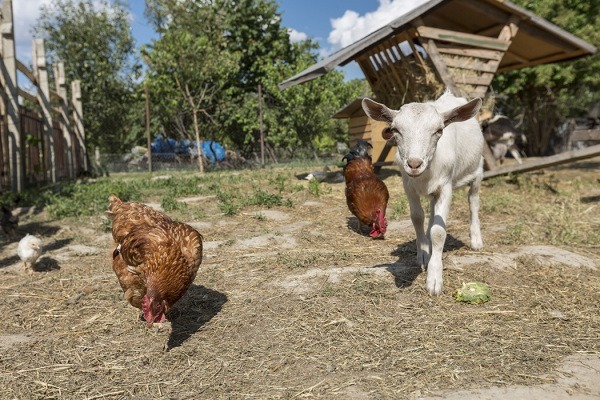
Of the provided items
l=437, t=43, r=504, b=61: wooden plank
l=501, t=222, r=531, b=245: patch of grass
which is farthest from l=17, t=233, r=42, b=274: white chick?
l=437, t=43, r=504, b=61: wooden plank

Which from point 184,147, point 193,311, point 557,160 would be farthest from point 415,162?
point 184,147

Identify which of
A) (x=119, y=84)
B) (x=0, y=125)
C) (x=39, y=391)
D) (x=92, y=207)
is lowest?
(x=39, y=391)

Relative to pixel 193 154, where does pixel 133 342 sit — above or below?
below

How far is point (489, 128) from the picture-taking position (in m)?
12.4

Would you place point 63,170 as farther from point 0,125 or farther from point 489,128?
point 489,128

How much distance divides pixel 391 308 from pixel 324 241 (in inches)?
92.2

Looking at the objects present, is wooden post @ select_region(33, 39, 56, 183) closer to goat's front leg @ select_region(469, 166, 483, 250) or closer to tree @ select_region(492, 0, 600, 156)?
goat's front leg @ select_region(469, 166, 483, 250)

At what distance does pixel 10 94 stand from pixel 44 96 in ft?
10.7

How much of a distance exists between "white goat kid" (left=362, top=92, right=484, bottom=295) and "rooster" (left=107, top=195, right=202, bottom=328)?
1.78 meters

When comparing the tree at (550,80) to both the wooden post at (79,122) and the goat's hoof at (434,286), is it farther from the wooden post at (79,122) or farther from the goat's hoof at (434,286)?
the wooden post at (79,122)

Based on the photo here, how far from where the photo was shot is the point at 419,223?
425 centimetres

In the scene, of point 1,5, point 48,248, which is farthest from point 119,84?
point 48,248

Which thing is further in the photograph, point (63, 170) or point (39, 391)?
point (63, 170)

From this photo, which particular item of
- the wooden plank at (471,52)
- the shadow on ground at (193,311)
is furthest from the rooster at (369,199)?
the wooden plank at (471,52)
